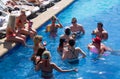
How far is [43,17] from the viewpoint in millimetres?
15500

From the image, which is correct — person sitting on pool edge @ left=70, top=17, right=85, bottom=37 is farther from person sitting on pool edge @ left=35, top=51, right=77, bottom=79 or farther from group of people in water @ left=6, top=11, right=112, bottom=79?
person sitting on pool edge @ left=35, top=51, right=77, bottom=79

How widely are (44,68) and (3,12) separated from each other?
22.2 feet

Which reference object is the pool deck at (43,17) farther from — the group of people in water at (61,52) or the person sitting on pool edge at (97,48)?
the person sitting on pool edge at (97,48)

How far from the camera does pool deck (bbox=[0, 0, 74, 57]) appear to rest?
36.9 ft

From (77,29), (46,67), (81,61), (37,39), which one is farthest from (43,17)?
(46,67)


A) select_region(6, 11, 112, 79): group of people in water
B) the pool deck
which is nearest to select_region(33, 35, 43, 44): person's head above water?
select_region(6, 11, 112, 79): group of people in water

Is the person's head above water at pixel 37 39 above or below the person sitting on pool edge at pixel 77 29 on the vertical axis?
above

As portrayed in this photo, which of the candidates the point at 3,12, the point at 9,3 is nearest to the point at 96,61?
the point at 3,12

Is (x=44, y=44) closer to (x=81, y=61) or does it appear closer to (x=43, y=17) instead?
(x=81, y=61)

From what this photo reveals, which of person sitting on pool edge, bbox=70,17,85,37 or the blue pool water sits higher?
person sitting on pool edge, bbox=70,17,85,37

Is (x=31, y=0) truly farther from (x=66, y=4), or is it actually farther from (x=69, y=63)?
(x=69, y=63)

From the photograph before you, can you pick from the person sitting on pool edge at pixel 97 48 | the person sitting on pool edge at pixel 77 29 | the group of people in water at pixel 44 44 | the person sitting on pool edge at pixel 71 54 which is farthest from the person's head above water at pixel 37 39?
the person sitting on pool edge at pixel 77 29

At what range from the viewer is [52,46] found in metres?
11.9

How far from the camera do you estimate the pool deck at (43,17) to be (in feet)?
36.9
